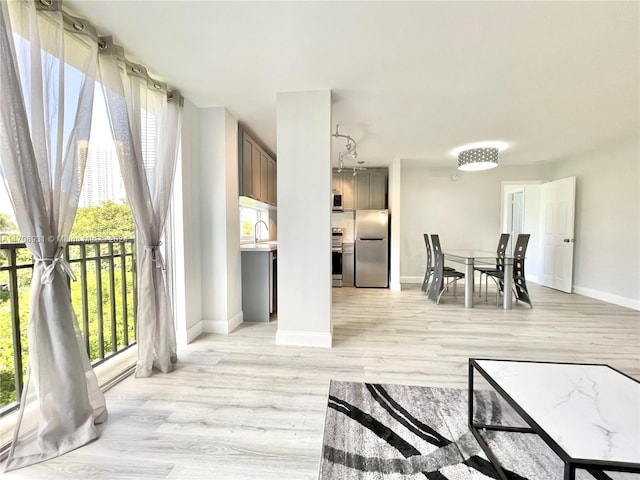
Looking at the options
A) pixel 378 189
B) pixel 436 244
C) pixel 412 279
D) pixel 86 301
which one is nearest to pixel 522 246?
pixel 436 244

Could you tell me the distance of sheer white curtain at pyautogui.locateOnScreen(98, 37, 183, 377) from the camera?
5.78 ft

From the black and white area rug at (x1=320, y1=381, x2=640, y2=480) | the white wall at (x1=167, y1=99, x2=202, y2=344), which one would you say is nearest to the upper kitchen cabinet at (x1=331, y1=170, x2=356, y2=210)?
the white wall at (x1=167, y1=99, x2=202, y2=344)

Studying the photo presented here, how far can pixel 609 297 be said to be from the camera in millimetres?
4031

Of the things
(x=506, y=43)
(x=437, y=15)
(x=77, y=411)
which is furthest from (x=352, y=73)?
(x=77, y=411)

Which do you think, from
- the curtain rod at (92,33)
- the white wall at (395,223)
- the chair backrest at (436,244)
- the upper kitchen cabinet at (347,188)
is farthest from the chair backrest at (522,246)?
the curtain rod at (92,33)

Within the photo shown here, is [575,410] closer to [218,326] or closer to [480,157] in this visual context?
[218,326]

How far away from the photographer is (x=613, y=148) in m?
3.97

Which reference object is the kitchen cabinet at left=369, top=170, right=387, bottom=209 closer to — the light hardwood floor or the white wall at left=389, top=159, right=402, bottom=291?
→ the white wall at left=389, top=159, right=402, bottom=291

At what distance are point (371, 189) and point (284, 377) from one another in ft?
13.8

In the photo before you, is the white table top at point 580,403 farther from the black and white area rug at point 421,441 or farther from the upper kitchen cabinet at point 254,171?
the upper kitchen cabinet at point 254,171

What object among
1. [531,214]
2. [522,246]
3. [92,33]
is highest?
[92,33]

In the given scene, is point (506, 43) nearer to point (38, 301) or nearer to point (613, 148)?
Result: point (38, 301)

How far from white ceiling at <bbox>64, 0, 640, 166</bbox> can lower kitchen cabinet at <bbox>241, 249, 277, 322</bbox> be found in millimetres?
1608

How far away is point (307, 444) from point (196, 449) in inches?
21.9
